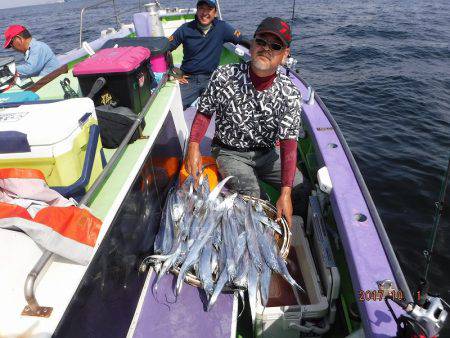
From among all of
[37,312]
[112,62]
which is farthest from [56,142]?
[112,62]

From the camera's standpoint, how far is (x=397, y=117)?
340 inches

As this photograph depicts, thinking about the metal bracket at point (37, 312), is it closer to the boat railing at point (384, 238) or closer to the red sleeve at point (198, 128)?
the boat railing at point (384, 238)

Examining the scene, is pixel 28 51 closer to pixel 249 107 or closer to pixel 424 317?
pixel 249 107

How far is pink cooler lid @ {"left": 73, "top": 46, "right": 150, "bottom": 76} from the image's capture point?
309 centimetres

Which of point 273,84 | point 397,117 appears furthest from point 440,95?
point 273,84

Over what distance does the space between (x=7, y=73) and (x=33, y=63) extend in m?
1.33

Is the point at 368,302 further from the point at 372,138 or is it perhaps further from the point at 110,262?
the point at 372,138

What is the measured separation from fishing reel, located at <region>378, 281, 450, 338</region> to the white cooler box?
1988 millimetres

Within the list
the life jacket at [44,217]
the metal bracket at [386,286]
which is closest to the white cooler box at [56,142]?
the life jacket at [44,217]

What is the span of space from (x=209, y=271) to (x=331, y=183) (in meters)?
1.30

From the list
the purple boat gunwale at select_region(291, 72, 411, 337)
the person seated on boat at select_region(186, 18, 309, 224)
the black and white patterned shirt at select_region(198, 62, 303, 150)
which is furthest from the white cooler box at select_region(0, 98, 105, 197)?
the purple boat gunwale at select_region(291, 72, 411, 337)

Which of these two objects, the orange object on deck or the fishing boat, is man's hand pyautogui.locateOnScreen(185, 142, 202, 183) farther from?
the fishing boat

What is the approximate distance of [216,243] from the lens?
2.75 m
